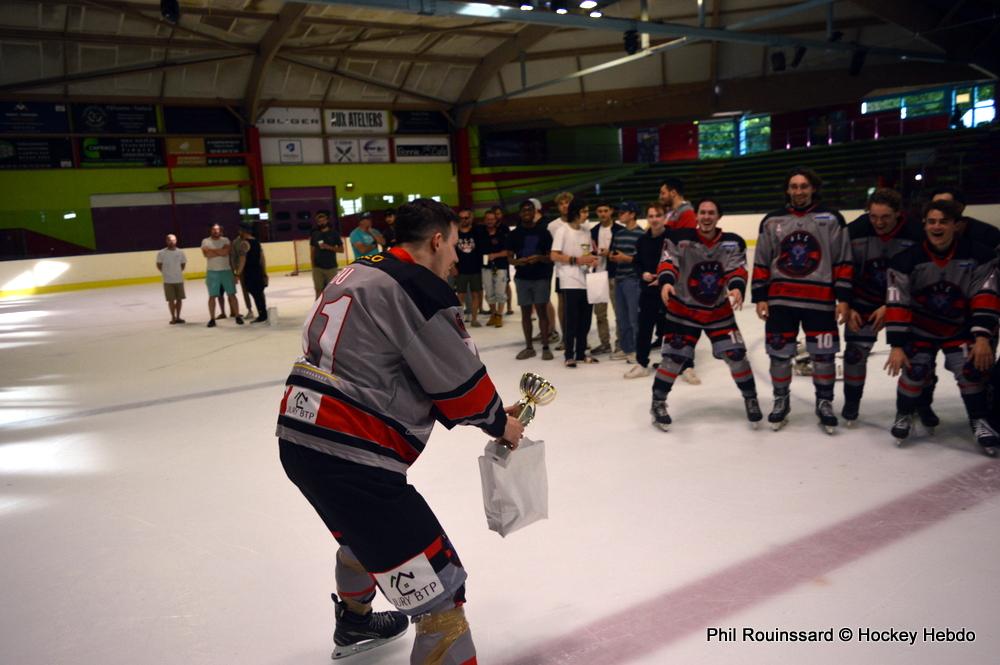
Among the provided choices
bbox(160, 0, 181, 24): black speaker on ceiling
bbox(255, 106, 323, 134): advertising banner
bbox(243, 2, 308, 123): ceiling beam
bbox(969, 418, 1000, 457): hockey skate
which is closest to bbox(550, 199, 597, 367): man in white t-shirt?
bbox(969, 418, 1000, 457): hockey skate

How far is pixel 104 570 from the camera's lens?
119 inches

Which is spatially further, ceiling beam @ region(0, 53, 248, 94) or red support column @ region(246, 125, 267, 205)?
red support column @ region(246, 125, 267, 205)

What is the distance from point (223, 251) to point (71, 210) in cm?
1142

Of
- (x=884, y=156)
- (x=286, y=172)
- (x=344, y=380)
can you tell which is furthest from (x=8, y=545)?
(x=884, y=156)

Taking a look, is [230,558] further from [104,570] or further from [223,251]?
[223,251]

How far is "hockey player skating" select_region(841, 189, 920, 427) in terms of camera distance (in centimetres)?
407

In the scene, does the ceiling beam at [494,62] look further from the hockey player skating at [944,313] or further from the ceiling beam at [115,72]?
the hockey player skating at [944,313]

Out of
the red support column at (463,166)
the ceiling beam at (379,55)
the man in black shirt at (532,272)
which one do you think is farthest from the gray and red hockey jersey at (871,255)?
the red support column at (463,166)

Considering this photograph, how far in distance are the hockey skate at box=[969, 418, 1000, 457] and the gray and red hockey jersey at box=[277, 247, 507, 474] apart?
10.5ft

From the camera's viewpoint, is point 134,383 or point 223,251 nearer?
point 134,383

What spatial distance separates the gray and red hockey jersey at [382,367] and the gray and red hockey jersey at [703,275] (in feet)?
9.32

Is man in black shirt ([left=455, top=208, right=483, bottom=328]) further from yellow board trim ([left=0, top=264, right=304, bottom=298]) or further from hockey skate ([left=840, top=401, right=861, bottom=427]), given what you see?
yellow board trim ([left=0, top=264, right=304, bottom=298])

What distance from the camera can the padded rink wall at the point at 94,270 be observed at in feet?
52.3

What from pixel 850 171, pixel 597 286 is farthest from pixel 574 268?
pixel 850 171
